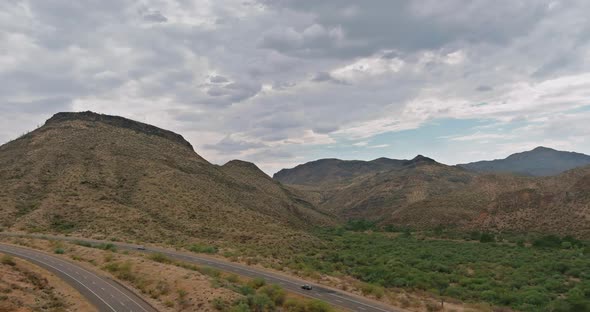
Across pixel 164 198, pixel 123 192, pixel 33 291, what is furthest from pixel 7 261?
pixel 123 192

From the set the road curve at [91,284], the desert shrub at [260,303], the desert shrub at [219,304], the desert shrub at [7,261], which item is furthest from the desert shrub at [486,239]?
the desert shrub at [7,261]

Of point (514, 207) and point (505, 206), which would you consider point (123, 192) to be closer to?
point (505, 206)

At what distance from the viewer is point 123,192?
85.8m

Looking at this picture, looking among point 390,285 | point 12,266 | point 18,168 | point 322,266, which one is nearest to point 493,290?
point 390,285

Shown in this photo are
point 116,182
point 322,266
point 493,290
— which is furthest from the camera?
point 116,182

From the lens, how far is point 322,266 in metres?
53.8

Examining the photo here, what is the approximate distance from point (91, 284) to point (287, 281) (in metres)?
18.4

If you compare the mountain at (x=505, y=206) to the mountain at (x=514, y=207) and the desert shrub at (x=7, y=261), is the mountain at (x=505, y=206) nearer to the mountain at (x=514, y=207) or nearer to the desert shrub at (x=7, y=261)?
the mountain at (x=514, y=207)

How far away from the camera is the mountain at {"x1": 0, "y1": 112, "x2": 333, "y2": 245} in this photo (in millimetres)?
70500

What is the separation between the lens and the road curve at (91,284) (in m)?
30.9

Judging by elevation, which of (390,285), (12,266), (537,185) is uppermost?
(537,185)

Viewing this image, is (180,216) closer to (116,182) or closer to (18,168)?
(116,182)

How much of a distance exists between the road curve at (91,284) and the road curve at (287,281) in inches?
430

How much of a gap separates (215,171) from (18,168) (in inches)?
1988
